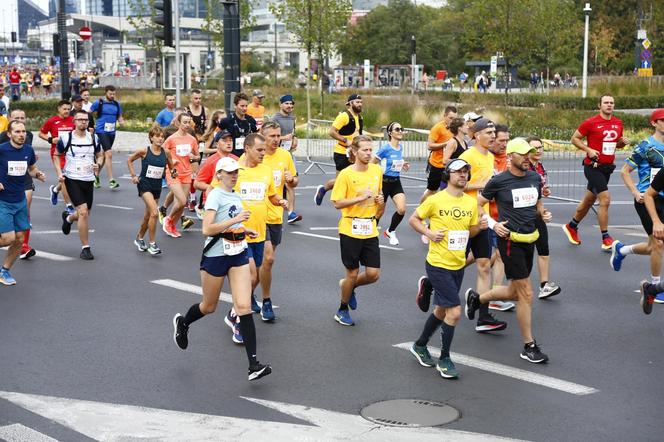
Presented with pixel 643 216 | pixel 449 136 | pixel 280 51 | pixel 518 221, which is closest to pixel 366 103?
pixel 449 136

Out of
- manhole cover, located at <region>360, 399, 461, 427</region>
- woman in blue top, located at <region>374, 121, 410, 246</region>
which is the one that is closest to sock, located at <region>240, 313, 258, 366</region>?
manhole cover, located at <region>360, 399, 461, 427</region>

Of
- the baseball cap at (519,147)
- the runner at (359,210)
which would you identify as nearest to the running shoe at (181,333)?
the runner at (359,210)

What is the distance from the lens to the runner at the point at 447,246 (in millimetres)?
8055

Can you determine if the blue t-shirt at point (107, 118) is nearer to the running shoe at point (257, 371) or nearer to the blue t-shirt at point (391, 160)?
the blue t-shirt at point (391, 160)

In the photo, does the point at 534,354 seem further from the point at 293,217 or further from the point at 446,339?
the point at 293,217

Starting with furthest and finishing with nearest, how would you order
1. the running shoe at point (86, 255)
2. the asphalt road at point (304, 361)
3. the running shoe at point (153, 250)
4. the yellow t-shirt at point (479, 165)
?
the running shoe at point (153, 250) < the running shoe at point (86, 255) < the yellow t-shirt at point (479, 165) < the asphalt road at point (304, 361)

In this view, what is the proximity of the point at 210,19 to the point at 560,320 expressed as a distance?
43329 millimetres

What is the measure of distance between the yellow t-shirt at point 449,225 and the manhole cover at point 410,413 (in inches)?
50.3

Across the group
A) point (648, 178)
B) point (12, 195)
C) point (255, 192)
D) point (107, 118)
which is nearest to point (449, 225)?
point (255, 192)

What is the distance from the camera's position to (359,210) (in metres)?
9.59

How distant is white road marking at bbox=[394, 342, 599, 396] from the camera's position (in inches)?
303

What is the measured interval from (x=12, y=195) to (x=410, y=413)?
21.1 feet

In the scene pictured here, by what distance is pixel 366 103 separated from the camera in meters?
38.8

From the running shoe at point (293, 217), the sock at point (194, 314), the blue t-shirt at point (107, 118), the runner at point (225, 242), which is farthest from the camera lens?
the blue t-shirt at point (107, 118)
